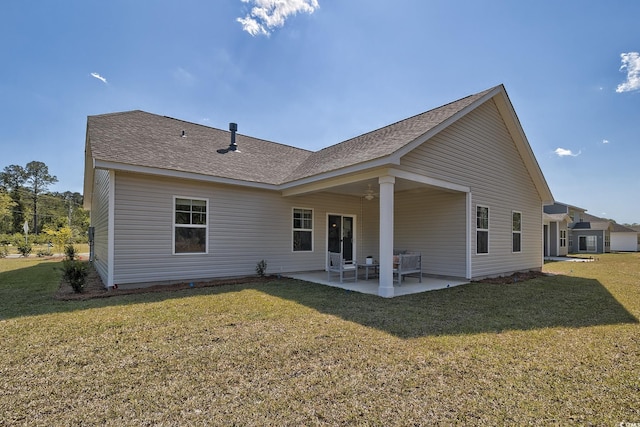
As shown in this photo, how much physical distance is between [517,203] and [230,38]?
40.0 feet

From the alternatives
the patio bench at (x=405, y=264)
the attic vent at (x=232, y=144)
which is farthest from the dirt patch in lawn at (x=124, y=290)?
the attic vent at (x=232, y=144)

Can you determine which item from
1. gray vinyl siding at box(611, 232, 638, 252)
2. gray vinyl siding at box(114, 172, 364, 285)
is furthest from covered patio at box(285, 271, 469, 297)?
gray vinyl siding at box(611, 232, 638, 252)

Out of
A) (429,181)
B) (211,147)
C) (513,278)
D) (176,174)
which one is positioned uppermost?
(211,147)

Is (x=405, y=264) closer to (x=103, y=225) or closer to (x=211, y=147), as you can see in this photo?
(x=211, y=147)

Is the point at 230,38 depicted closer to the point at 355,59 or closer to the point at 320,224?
the point at 355,59

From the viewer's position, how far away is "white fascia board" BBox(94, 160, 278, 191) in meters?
6.75

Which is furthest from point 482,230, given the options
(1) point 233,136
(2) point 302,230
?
(1) point 233,136

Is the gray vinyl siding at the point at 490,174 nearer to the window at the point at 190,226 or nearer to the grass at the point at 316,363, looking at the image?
the grass at the point at 316,363

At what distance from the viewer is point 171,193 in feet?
25.7

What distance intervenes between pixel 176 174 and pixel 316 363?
620cm

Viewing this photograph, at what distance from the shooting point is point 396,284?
8297mm

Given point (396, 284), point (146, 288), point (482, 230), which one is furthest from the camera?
point (482, 230)

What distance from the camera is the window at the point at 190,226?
26.1 feet

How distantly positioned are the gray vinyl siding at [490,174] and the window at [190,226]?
5.47m
